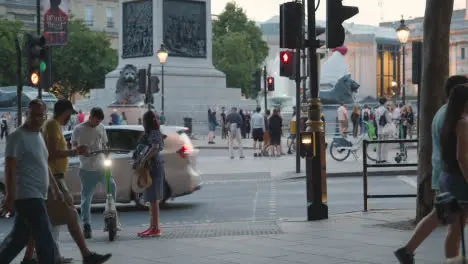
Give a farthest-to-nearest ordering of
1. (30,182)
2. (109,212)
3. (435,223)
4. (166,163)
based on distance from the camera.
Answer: (166,163), (109,212), (435,223), (30,182)

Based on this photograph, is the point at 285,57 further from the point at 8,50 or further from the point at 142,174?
the point at 8,50

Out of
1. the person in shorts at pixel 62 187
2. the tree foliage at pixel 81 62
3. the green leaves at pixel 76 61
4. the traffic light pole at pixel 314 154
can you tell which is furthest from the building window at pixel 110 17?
the person in shorts at pixel 62 187

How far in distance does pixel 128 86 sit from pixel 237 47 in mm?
58045

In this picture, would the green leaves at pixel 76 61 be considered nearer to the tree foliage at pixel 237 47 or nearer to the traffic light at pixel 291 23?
the tree foliage at pixel 237 47

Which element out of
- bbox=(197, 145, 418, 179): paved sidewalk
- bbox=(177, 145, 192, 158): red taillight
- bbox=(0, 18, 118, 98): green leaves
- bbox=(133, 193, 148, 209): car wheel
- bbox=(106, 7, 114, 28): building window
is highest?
bbox=(106, 7, 114, 28): building window

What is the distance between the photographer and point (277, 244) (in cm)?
1173

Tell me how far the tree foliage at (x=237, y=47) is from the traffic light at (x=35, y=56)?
8903 centimetres

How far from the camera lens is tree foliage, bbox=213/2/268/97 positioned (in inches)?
4294

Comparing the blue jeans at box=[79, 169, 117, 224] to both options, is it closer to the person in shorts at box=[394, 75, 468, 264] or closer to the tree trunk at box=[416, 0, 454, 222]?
the tree trunk at box=[416, 0, 454, 222]

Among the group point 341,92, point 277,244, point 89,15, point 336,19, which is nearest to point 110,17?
point 89,15

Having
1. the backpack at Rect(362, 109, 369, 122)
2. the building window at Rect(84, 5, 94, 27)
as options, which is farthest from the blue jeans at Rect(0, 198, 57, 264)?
the building window at Rect(84, 5, 94, 27)

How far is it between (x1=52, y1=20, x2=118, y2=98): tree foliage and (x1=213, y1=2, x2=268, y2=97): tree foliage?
21.3 metres

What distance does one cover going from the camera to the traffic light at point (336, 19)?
14.1 meters

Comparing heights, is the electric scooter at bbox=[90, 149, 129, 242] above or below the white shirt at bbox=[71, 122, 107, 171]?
Answer: below
